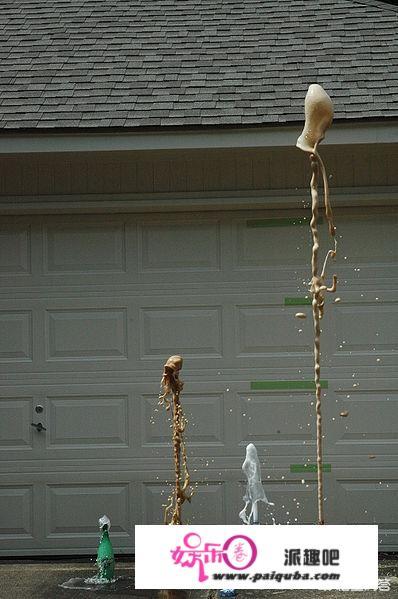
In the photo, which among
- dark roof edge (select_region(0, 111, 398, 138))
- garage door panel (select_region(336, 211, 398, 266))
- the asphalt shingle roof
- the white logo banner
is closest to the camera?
the white logo banner

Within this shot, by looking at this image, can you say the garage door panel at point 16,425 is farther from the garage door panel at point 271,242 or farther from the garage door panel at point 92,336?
the garage door panel at point 271,242

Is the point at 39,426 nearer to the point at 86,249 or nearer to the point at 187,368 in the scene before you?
the point at 187,368

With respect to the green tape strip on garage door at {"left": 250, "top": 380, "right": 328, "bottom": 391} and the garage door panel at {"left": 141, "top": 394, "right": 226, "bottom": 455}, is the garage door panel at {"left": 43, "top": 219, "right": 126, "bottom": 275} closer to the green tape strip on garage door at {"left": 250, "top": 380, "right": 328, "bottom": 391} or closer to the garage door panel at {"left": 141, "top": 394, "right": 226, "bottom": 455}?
the garage door panel at {"left": 141, "top": 394, "right": 226, "bottom": 455}

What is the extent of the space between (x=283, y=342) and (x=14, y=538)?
217 cm

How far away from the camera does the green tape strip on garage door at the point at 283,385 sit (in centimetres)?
620

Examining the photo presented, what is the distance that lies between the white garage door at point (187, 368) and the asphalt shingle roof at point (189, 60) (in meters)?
0.75

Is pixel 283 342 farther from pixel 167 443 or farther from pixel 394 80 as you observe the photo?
pixel 394 80

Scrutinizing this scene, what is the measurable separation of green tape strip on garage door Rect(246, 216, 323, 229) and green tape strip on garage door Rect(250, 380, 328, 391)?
3.34ft

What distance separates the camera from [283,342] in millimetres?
6242

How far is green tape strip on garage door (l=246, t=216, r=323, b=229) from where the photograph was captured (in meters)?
6.29

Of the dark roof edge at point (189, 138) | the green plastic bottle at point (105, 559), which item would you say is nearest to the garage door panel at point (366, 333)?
the dark roof edge at point (189, 138)

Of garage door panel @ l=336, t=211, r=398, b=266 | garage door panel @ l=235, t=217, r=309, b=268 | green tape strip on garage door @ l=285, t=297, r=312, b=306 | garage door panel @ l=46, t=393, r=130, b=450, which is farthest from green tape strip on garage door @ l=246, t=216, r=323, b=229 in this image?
garage door panel @ l=46, t=393, r=130, b=450

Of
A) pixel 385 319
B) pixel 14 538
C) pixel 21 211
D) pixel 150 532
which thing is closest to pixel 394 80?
pixel 385 319

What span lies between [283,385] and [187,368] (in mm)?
629
